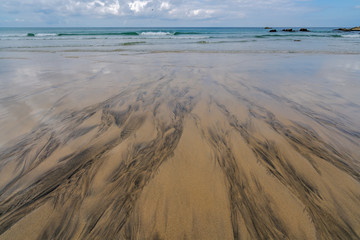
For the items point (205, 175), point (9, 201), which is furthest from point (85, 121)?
point (205, 175)

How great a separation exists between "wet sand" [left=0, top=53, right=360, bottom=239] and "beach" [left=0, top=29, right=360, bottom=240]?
1cm

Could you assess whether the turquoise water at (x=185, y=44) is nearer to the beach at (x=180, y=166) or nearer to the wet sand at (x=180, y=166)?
the beach at (x=180, y=166)

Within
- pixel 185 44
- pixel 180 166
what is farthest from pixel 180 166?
pixel 185 44

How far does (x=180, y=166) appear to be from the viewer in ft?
7.57

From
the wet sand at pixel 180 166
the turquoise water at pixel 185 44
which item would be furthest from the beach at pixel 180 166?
the turquoise water at pixel 185 44

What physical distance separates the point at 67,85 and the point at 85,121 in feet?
9.61

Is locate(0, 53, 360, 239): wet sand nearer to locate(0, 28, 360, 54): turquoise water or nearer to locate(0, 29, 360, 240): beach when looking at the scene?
locate(0, 29, 360, 240): beach

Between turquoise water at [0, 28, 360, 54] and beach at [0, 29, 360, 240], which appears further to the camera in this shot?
turquoise water at [0, 28, 360, 54]

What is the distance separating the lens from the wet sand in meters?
1.63

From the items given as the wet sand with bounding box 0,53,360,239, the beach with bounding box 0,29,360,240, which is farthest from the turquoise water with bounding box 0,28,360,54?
the wet sand with bounding box 0,53,360,239

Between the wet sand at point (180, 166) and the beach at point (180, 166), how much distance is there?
0.5 inches

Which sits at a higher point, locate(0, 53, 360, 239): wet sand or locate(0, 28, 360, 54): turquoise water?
locate(0, 53, 360, 239): wet sand

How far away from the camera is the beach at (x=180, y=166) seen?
1630 mm

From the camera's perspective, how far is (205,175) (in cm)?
216
